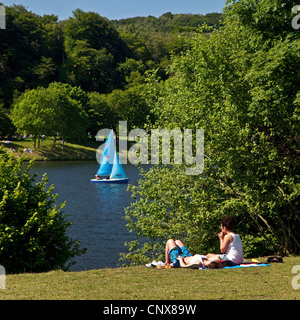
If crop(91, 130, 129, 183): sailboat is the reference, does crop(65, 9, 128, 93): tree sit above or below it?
above

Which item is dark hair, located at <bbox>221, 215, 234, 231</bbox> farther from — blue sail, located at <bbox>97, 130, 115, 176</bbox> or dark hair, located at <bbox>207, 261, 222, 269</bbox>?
blue sail, located at <bbox>97, 130, 115, 176</bbox>

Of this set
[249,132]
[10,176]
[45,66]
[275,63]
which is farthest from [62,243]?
[45,66]

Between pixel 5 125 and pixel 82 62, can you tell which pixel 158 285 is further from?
pixel 82 62

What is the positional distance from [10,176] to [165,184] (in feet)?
22.0

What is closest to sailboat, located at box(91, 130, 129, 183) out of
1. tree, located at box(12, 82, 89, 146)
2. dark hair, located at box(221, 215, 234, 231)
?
tree, located at box(12, 82, 89, 146)

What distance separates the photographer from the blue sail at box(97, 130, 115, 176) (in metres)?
59.8

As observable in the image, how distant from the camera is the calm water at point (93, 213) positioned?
26891 millimetres

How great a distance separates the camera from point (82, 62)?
496 feet

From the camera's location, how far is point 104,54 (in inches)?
6260

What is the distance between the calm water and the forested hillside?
29.5 metres

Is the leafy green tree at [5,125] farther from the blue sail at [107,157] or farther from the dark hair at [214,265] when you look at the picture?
the dark hair at [214,265]

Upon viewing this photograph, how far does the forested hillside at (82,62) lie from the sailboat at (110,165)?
103 feet
